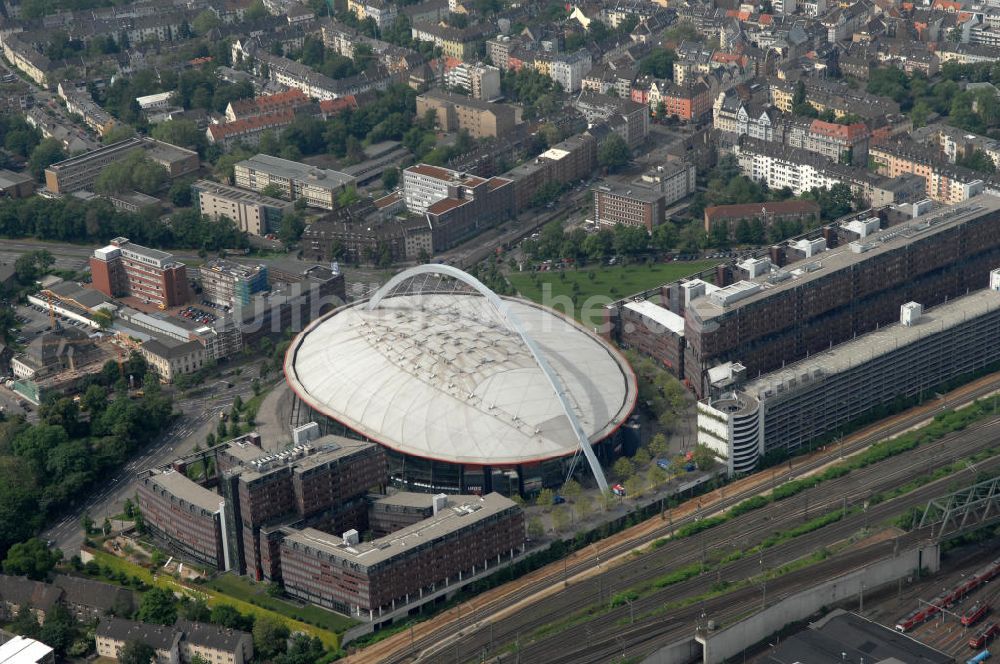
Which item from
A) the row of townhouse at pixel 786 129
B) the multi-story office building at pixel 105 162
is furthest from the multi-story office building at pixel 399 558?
the multi-story office building at pixel 105 162

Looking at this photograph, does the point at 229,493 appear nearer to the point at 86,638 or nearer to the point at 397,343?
the point at 86,638

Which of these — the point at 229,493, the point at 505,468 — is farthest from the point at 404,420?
the point at 229,493

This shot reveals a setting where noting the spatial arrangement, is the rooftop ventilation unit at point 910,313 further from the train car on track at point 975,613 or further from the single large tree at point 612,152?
the single large tree at point 612,152

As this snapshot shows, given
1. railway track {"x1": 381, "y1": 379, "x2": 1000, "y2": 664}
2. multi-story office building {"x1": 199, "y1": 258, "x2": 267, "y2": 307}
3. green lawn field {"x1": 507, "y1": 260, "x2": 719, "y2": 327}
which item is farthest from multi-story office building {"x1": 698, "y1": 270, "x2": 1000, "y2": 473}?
multi-story office building {"x1": 199, "y1": 258, "x2": 267, "y2": 307}

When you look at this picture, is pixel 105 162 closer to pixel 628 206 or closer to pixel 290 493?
pixel 628 206

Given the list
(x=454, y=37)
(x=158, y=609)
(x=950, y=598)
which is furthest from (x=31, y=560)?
(x=454, y=37)

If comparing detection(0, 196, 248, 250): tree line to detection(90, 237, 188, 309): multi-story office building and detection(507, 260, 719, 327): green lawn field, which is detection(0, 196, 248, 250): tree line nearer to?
detection(90, 237, 188, 309): multi-story office building
